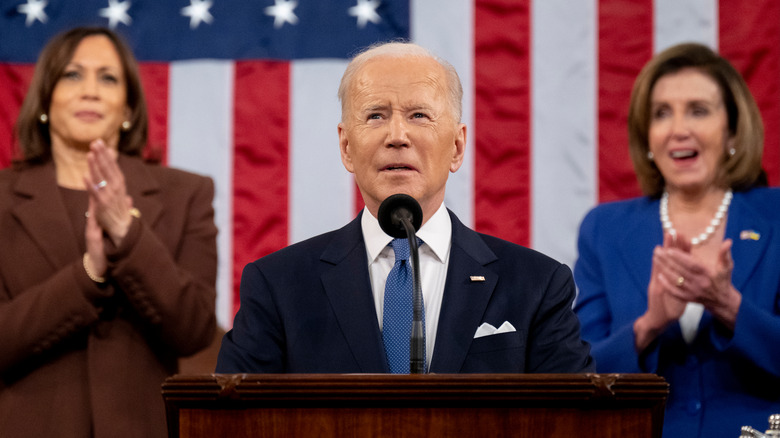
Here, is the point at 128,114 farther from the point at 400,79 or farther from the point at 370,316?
the point at 370,316

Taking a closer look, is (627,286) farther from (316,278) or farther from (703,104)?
(316,278)

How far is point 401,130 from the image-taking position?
2018 mm

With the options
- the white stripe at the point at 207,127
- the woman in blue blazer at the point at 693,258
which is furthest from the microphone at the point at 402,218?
the white stripe at the point at 207,127

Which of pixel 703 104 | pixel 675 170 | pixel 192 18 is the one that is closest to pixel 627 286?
pixel 675 170

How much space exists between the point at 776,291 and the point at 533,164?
1.23 meters

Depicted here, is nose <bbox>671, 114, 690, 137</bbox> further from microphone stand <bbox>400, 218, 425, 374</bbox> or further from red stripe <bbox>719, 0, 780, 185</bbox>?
microphone stand <bbox>400, 218, 425, 374</bbox>

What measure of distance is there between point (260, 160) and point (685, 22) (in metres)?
1.68

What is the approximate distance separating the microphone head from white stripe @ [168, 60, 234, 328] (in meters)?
2.11

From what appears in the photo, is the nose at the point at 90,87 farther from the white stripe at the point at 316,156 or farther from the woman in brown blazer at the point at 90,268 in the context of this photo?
the white stripe at the point at 316,156

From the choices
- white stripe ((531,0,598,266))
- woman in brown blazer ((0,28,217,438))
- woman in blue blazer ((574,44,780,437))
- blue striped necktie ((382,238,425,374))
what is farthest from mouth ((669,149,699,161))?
woman in brown blazer ((0,28,217,438))

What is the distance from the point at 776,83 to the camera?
11.9 feet

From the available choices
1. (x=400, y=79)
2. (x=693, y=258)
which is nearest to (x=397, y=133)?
(x=400, y=79)

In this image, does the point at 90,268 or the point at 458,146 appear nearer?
the point at 458,146

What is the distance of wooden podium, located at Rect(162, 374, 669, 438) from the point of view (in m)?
1.36
